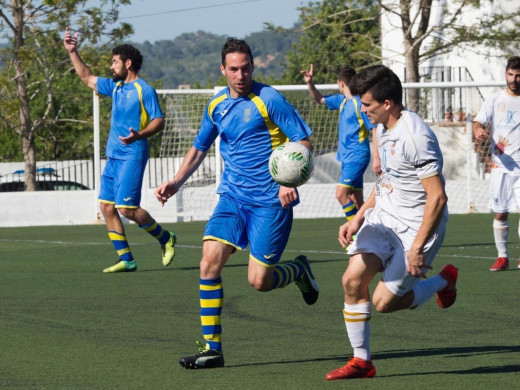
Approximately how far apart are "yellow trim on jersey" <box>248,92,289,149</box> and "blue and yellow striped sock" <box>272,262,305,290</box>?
0.92 m

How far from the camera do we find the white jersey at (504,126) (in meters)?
11.8

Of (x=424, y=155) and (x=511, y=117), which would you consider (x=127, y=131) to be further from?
(x=424, y=155)

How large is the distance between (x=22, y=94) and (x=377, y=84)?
25.4m

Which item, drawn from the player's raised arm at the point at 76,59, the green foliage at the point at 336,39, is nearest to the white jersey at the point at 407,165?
the player's raised arm at the point at 76,59

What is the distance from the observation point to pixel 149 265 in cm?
1373

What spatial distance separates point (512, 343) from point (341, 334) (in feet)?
4.04

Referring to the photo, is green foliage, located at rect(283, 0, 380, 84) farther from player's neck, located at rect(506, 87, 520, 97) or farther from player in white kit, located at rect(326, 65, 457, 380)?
player in white kit, located at rect(326, 65, 457, 380)

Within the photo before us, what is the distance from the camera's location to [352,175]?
1420cm

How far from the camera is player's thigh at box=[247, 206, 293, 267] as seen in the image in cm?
747

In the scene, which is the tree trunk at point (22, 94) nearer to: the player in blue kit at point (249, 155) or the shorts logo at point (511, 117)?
the shorts logo at point (511, 117)

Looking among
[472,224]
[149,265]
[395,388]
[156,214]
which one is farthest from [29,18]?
[395,388]

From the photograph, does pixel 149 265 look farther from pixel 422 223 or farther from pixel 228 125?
pixel 422 223

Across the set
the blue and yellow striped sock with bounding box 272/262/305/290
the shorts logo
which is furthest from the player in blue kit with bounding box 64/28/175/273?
the blue and yellow striped sock with bounding box 272/262/305/290

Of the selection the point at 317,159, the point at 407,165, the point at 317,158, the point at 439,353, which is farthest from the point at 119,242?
the point at 317,159
